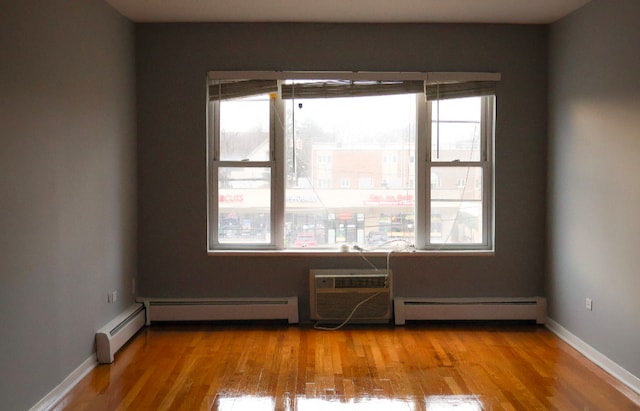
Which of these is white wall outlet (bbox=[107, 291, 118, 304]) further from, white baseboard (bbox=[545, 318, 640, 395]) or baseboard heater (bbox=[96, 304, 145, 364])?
white baseboard (bbox=[545, 318, 640, 395])

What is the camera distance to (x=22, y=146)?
3262 mm

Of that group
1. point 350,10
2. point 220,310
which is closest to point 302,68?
point 350,10

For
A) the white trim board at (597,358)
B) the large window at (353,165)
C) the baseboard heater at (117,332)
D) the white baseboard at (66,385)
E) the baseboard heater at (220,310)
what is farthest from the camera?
the large window at (353,165)

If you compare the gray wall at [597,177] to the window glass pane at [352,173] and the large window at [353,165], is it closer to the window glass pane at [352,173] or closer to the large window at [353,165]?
the large window at [353,165]

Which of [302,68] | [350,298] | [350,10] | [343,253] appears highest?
[350,10]

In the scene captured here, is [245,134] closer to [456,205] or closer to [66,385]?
[456,205]

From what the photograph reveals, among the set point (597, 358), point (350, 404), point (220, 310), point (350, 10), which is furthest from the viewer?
point (220, 310)

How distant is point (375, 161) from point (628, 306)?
2479 mm

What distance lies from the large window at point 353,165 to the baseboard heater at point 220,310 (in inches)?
20.9

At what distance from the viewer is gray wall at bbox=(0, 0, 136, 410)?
3146mm

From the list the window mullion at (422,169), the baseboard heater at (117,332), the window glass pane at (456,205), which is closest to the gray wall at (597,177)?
the window glass pane at (456,205)

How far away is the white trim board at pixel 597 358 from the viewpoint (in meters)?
3.88

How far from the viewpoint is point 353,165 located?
18.5ft

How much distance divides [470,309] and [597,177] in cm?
166
